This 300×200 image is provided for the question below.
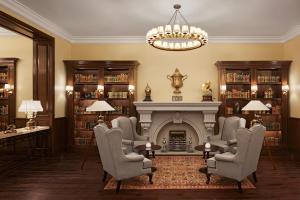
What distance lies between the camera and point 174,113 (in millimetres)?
7457

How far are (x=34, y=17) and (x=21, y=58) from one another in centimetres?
174

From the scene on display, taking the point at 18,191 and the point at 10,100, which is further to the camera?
the point at 10,100

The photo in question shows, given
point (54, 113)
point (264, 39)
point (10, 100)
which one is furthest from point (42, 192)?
point (264, 39)

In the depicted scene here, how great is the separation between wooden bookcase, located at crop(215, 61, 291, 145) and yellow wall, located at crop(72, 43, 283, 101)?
412 millimetres

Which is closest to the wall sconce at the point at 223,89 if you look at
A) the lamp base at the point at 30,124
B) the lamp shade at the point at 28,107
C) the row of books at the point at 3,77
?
the lamp shade at the point at 28,107

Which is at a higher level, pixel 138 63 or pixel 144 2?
pixel 144 2

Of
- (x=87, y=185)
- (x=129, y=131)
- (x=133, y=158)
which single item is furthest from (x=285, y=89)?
(x=87, y=185)

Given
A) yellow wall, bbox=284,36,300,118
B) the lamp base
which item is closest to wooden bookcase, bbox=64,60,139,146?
the lamp base

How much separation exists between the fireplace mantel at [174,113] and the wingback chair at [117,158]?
2.81 metres

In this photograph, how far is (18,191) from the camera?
4.29m

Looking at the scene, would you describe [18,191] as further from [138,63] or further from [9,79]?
[138,63]

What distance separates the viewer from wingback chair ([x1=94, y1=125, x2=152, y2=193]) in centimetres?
418

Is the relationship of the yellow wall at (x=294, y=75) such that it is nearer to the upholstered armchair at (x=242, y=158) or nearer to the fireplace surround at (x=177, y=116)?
the fireplace surround at (x=177, y=116)

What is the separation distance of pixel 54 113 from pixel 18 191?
2.89 meters
